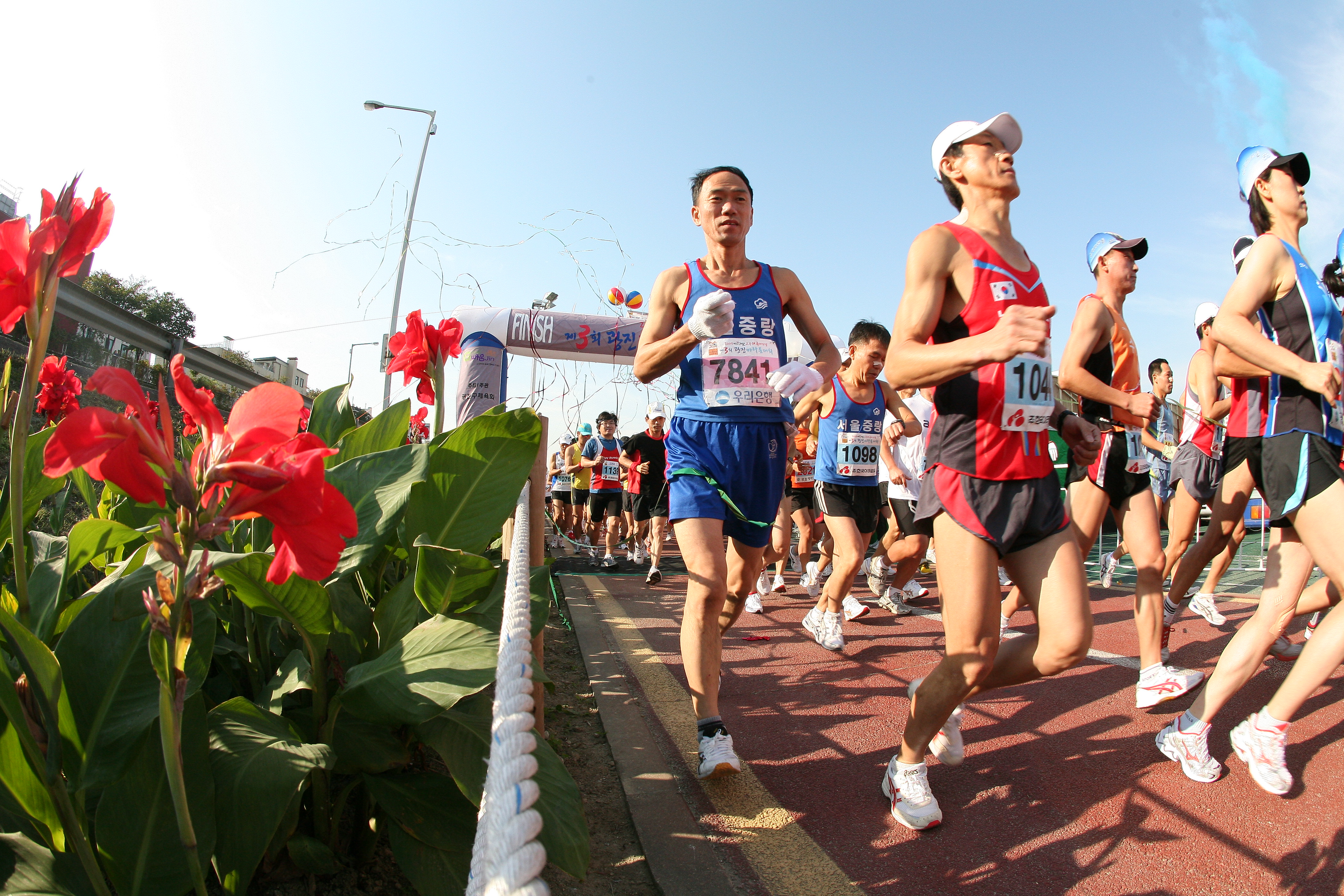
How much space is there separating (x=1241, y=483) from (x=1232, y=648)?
56.4 inches

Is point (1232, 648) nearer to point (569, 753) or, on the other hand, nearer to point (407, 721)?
point (569, 753)

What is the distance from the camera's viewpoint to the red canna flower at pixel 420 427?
480cm

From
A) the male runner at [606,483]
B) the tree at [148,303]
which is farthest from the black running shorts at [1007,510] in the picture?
the tree at [148,303]

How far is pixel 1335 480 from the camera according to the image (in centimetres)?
236

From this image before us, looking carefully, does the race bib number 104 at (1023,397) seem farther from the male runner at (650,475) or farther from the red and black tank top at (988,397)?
the male runner at (650,475)

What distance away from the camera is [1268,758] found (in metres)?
2.32

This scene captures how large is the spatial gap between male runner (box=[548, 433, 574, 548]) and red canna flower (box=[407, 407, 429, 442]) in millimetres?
6284

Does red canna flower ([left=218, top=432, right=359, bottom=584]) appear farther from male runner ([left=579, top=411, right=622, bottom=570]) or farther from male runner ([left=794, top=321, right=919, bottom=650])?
male runner ([left=579, top=411, right=622, bottom=570])

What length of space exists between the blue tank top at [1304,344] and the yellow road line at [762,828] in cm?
205

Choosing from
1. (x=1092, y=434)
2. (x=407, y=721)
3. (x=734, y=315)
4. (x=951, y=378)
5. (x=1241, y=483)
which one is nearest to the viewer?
(x=407, y=721)

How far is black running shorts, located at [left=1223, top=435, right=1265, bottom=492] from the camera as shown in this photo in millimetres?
2633

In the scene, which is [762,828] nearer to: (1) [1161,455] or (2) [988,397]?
Result: (2) [988,397]

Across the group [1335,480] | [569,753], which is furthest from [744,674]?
[1335,480]

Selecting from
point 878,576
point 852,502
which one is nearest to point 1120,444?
point 852,502
